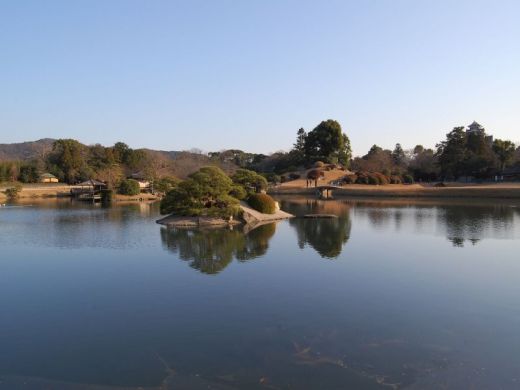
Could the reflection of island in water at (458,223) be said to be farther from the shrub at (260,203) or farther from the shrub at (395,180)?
the shrub at (395,180)

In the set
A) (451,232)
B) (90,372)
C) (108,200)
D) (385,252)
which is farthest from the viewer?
(108,200)

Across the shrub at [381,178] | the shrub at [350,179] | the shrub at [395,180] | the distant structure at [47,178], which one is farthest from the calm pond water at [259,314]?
the distant structure at [47,178]

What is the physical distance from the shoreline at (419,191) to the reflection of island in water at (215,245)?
101 feet

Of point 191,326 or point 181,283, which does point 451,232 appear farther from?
point 191,326

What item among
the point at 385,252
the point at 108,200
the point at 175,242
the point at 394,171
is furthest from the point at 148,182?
the point at 385,252

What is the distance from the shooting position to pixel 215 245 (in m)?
18.4

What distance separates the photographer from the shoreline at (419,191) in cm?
4559

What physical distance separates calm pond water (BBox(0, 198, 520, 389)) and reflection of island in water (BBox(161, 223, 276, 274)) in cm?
13

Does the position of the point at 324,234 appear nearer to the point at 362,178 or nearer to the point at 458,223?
the point at 458,223

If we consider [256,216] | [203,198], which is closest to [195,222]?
[203,198]

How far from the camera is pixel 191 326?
28.4ft

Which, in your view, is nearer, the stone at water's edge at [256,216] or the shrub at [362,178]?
the stone at water's edge at [256,216]

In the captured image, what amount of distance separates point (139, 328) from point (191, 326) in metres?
1.03

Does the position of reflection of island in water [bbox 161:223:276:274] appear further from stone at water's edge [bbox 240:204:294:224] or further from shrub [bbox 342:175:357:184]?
shrub [bbox 342:175:357:184]
